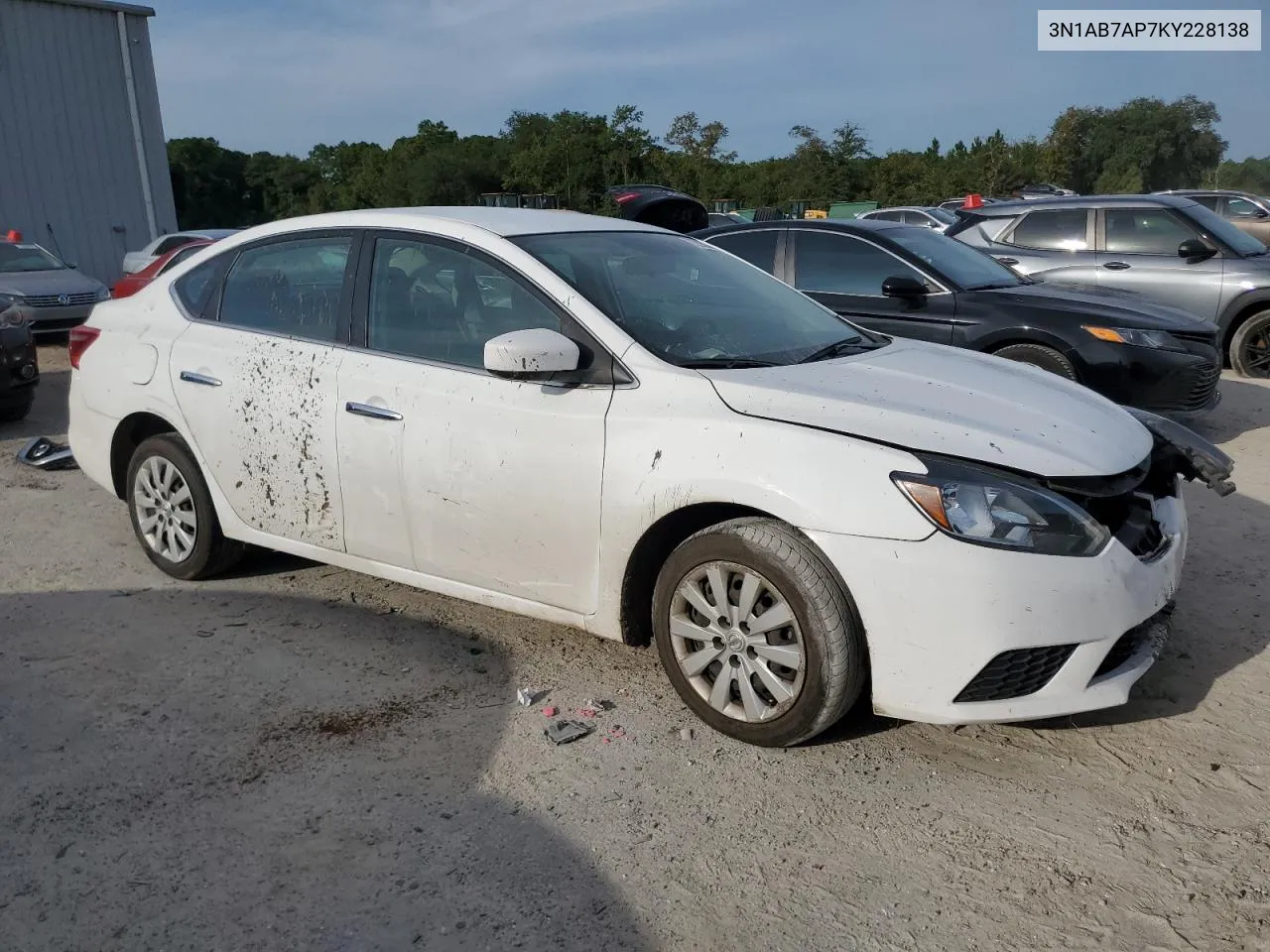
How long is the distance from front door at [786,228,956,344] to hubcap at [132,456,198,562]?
427 centimetres

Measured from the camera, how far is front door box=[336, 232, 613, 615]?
3.45 meters

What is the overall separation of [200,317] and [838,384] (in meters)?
2.85

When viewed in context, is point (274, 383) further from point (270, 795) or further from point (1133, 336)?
point (1133, 336)

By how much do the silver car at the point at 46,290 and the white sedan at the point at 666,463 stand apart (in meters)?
9.56

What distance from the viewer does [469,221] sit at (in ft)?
13.2

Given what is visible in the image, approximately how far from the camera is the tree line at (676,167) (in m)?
52.1

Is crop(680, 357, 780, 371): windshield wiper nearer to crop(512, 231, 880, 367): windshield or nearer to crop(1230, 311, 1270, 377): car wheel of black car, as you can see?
crop(512, 231, 880, 367): windshield

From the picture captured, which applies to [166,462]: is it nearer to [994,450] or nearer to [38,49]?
[994,450]

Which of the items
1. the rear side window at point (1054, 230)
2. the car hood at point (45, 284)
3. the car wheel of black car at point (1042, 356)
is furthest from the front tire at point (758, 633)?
the car hood at point (45, 284)

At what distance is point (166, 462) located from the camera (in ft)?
15.1

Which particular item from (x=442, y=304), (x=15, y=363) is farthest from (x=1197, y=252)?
(x=15, y=363)

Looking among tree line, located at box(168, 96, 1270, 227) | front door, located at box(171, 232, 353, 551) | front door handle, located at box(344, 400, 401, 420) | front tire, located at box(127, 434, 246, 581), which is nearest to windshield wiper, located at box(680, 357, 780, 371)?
front door handle, located at box(344, 400, 401, 420)

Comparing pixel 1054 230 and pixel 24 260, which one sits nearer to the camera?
pixel 1054 230

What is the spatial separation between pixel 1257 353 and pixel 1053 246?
6.81 feet
